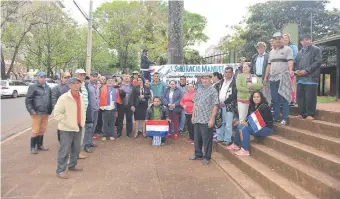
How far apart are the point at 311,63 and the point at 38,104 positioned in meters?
5.59

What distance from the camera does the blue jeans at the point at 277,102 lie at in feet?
→ 21.3

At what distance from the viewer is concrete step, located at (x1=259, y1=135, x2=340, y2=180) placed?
428 centimetres

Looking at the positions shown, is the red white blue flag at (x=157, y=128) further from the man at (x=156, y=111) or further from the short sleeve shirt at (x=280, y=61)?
the short sleeve shirt at (x=280, y=61)

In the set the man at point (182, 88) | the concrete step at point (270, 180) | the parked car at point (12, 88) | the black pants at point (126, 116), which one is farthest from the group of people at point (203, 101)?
the parked car at point (12, 88)

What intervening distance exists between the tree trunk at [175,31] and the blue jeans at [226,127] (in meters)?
4.23

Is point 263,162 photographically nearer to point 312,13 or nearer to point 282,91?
point 282,91

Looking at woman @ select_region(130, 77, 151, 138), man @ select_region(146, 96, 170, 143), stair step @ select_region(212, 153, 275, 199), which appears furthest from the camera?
woman @ select_region(130, 77, 151, 138)

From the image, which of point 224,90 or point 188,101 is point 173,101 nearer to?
point 188,101

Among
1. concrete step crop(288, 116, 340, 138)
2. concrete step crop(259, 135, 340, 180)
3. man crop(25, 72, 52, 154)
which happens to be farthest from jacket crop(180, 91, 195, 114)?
man crop(25, 72, 52, 154)

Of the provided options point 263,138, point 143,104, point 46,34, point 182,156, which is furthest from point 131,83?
point 46,34

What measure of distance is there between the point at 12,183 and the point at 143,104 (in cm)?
434

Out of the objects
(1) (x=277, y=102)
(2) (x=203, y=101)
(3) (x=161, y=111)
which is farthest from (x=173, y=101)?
(1) (x=277, y=102)

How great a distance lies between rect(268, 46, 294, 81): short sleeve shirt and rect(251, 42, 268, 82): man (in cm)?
36

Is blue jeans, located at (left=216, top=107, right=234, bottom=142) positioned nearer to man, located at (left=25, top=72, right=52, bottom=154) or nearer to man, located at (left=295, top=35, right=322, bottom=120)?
man, located at (left=295, top=35, right=322, bottom=120)
